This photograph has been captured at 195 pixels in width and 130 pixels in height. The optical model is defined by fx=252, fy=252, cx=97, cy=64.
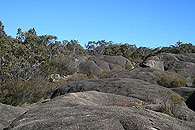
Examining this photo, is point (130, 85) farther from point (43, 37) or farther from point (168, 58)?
point (43, 37)

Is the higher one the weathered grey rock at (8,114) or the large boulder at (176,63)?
the large boulder at (176,63)

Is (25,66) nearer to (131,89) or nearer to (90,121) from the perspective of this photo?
(131,89)

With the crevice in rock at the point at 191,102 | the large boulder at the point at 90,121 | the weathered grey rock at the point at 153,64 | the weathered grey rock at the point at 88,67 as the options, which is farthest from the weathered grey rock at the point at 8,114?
the weathered grey rock at the point at 88,67

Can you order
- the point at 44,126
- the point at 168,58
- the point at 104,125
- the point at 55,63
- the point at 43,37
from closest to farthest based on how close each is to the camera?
the point at 104,125
the point at 44,126
the point at 168,58
the point at 55,63
the point at 43,37

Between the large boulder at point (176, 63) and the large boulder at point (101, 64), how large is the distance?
1094 centimetres

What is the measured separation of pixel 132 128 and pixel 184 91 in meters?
14.1

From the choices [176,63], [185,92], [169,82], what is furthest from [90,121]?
[176,63]

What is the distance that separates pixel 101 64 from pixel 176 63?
17418mm

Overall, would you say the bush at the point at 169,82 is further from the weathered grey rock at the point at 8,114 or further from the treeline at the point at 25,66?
the weathered grey rock at the point at 8,114

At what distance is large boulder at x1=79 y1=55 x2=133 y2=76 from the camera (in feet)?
163

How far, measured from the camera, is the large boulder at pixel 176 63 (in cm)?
3610

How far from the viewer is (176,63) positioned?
39531 millimetres

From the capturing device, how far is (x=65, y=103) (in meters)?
8.53

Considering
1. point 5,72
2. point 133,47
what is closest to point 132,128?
point 5,72
